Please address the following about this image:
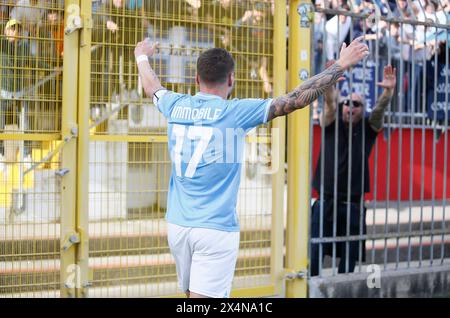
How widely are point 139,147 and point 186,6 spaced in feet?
4.02

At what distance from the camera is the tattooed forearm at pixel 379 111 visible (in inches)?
272

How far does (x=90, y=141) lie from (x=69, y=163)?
9.4 inches

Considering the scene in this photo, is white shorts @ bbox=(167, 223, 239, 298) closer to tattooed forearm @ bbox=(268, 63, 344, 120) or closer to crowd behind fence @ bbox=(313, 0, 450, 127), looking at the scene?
tattooed forearm @ bbox=(268, 63, 344, 120)

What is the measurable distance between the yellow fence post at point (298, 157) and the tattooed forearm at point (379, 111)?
29.8 inches

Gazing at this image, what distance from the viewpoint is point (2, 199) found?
5609mm

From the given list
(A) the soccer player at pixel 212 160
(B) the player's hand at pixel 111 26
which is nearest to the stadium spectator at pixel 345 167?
(B) the player's hand at pixel 111 26

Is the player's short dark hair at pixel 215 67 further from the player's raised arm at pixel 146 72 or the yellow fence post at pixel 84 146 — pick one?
the yellow fence post at pixel 84 146

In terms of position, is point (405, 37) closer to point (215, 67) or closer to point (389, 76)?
point (389, 76)

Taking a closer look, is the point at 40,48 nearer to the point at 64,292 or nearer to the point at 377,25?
the point at 64,292

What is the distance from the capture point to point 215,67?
454cm

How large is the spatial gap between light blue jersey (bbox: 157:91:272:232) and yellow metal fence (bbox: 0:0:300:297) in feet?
4.80

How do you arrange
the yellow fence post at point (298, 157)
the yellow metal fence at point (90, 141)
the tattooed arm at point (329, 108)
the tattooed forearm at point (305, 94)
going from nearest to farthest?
the tattooed forearm at point (305, 94) → the yellow metal fence at point (90, 141) → the yellow fence post at point (298, 157) → the tattooed arm at point (329, 108)

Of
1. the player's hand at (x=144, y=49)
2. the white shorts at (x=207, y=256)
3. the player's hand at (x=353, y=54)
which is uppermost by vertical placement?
the player's hand at (x=144, y=49)

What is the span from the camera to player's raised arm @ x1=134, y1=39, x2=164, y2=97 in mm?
4895
